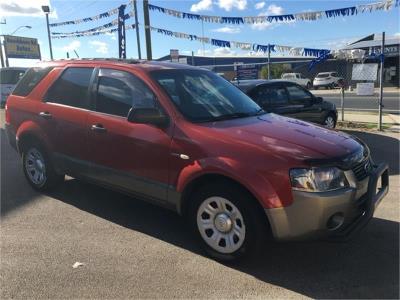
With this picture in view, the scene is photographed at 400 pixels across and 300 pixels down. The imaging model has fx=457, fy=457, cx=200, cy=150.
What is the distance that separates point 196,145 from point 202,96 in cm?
89

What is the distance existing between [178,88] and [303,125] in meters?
1.34

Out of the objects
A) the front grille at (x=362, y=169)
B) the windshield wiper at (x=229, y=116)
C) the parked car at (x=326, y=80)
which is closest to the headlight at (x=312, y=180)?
the front grille at (x=362, y=169)

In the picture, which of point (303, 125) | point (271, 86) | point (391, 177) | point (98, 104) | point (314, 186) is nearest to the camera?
point (314, 186)

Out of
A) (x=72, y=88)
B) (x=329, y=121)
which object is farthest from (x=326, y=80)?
(x=72, y=88)

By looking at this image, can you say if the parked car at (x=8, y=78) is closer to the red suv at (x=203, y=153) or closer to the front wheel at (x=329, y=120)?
the front wheel at (x=329, y=120)

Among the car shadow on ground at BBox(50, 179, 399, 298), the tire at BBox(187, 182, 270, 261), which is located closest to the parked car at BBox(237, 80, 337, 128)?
the car shadow on ground at BBox(50, 179, 399, 298)

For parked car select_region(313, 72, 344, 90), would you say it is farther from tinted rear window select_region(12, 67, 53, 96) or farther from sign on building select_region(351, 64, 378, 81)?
tinted rear window select_region(12, 67, 53, 96)

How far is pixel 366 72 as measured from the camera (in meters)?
12.0

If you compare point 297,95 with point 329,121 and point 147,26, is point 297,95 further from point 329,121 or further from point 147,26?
point 147,26

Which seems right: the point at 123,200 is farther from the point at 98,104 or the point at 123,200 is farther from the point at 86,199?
the point at 98,104

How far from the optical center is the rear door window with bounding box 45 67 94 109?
5331mm

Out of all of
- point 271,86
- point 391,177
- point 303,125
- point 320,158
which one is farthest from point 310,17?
point 320,158

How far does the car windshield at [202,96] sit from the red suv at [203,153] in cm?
2

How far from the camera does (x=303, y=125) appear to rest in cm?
464
